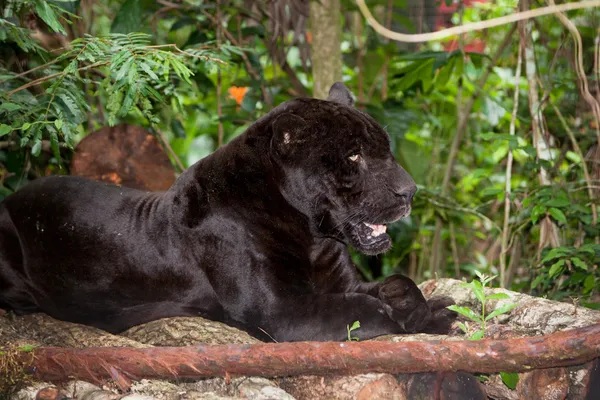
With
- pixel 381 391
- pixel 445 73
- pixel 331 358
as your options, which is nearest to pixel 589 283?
pixel 445 73

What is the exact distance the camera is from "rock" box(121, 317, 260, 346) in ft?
10.8

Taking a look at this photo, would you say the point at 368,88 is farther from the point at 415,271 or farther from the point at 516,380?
the point at 516,380

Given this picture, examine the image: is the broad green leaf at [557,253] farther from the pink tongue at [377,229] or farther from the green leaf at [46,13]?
the green leaf at [46,13]

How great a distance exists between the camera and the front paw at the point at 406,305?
129 inches

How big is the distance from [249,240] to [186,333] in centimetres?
53

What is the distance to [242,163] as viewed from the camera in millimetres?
3588

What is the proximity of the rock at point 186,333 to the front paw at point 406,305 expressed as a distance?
0.65m

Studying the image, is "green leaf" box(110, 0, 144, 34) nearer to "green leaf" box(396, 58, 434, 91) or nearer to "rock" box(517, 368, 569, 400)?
"green leaf" box(396, 58, 434, 91)

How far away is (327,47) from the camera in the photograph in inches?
231

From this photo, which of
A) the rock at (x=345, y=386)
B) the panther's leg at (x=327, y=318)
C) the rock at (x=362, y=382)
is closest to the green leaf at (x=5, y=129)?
the rock at (x=362, y=382)

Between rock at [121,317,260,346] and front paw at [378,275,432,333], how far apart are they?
0.65 m

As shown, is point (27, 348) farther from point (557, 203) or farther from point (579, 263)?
point (557, 203)

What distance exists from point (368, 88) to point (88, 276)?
4300mm

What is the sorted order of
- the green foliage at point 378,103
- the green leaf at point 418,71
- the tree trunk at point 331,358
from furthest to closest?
the green leaf at point 418,71 → the green foliage at point 378,103 → the tree trunk at point 331,358
